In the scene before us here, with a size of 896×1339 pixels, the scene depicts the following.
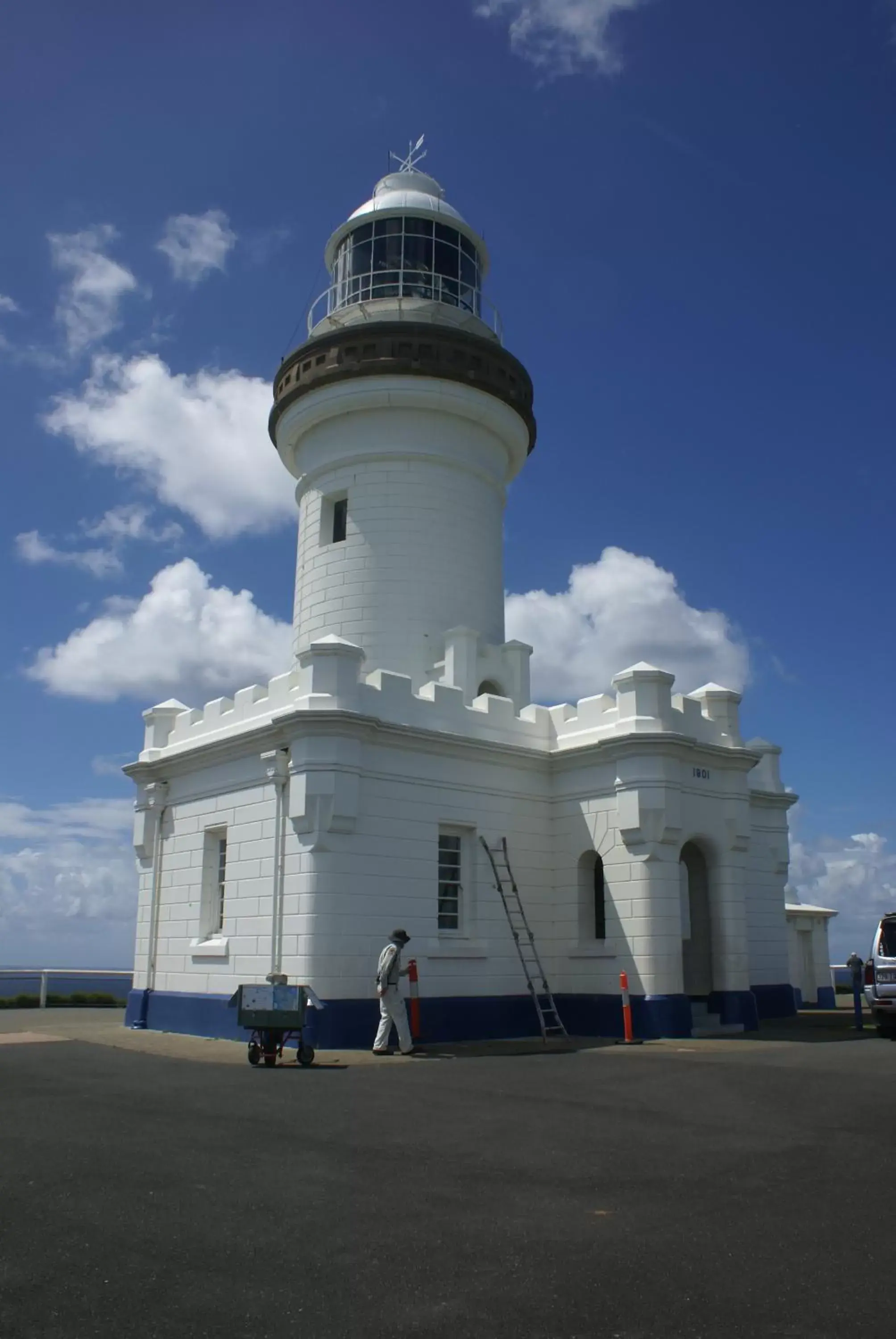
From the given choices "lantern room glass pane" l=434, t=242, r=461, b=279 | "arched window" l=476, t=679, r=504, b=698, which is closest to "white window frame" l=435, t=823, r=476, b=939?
"arched window" l=476, t=679, r=504, b=698

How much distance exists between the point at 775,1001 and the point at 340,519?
41.9 feet

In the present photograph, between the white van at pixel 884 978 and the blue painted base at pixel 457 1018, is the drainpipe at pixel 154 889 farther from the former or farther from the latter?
the white van at pixel 884 978

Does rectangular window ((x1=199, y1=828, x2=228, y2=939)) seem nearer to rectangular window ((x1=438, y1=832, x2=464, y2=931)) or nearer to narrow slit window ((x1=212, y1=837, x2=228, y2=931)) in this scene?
narrow slit window ((x1=212, y1=837, x2=228, y2=931))

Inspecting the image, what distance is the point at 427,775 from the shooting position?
17.8 meters

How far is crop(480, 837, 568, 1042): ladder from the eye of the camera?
722 inches

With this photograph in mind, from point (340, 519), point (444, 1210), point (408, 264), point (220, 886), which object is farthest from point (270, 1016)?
point (408, 264)

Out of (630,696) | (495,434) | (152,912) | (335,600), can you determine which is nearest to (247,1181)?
(630,696)

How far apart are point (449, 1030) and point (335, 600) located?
845 cm

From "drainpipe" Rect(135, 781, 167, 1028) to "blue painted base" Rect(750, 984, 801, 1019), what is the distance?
11155 millimetres

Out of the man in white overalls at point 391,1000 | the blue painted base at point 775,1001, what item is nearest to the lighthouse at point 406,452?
the man in white overalls at point 391,1000

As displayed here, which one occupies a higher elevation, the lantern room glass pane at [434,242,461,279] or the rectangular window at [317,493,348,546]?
the lantern room glass pane at [434,242,461,279]

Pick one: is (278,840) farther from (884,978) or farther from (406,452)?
(884,978)

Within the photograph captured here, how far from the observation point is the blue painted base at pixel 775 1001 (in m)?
21.4

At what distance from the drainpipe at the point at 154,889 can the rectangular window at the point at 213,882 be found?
157 centimetres
